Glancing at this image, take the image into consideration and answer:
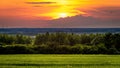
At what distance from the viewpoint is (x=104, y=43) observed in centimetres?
5788

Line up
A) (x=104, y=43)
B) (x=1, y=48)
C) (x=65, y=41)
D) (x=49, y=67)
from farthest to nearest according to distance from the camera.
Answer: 1. (x=65, y=41)
2. (x=104, y=43)
3. (x=1, y=48)
4. (x=49, y=67)

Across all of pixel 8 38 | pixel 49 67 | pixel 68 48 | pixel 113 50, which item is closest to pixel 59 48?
pixel 68 48

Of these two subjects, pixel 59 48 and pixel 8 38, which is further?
pixel 8 38

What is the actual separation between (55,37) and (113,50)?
34133 mm

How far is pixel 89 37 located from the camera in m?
82.6

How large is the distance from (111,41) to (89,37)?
24766 millimetres

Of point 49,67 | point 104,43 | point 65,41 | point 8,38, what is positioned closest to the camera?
point 49,67

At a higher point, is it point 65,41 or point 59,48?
point 59,48

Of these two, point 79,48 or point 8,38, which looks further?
point 8,38

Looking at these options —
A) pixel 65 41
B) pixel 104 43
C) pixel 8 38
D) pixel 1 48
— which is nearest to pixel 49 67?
pixel 1 48

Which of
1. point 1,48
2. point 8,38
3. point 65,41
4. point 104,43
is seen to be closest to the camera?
point 1,48

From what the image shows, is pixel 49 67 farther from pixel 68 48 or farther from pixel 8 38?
pixel 8 38

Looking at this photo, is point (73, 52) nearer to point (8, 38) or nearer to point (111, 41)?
point (111, 41)

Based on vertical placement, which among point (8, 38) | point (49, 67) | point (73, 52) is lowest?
point (8, 38)
